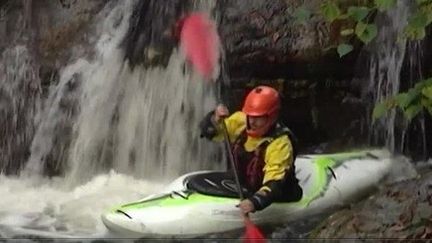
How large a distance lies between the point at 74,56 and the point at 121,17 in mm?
475

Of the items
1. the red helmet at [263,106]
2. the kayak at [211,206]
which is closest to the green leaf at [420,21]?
the red helmet at [263,106]

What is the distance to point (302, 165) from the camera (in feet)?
19.4

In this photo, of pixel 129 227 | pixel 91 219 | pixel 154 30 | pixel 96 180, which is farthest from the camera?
pixel 154 30

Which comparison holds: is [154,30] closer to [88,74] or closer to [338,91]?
[88,74]

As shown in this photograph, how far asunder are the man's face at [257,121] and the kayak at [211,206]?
37cm

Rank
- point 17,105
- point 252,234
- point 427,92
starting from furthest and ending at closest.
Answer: point 17,105
point 252,234
point 427,92

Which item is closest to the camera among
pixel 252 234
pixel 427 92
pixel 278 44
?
pixel 427 92

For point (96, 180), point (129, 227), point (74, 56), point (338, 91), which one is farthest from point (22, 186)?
point (338, 91)

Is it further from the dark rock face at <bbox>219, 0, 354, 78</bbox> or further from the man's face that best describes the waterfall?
the man's face

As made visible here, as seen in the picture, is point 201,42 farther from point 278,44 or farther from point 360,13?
point 360,13

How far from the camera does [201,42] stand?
19.7 feet

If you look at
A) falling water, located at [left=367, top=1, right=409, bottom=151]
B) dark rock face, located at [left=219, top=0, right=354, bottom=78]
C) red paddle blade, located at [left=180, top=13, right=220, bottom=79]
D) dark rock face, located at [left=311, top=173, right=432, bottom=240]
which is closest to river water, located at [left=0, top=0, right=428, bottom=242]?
red paddle blade, located at [left=180, top=13, right=220, bottom=79]

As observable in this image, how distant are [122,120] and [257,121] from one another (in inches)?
70.8

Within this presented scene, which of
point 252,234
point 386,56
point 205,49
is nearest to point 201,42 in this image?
point 205,49
